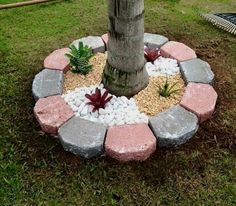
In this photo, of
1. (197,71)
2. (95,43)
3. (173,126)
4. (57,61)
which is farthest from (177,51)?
(57,61)

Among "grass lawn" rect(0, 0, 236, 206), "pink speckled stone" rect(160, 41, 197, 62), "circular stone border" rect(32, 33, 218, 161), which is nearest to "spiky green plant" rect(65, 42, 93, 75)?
"circular stone border" rect(32, 33, 218, 161)

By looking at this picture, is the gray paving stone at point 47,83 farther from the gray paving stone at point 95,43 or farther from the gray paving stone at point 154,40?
the gray paving stone at point 154,40

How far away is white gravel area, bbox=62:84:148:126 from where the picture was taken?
3.75 m

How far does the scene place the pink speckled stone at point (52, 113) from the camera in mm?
3701

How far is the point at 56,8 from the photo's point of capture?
224 inches

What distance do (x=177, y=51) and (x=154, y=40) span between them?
1.08 ft

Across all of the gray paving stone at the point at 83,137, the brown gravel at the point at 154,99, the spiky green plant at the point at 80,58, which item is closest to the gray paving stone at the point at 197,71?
the brown gravel at the point at 154,99

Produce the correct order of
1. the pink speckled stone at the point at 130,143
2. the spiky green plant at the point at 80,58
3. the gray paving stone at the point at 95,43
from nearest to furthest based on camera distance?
the pink speckled stone at the point at 130,143
the spiky green plant at the point at 80,58
the gray paving stone at the point at 95,43

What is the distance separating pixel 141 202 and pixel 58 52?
2.10 metres

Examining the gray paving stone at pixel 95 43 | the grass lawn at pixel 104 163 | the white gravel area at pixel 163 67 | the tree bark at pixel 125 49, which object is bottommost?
the grass lawn at pixel 104 163

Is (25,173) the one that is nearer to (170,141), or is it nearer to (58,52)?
(170,141)

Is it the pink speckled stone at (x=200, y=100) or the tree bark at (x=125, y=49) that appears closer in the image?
the tree bark at (x=125, y=49)

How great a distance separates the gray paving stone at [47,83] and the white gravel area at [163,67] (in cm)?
95

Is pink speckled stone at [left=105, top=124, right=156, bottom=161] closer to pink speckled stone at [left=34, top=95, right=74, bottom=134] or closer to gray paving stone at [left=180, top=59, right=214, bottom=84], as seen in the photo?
pink speckled stone at [left=34, top=95, right=74, bottom=134]
